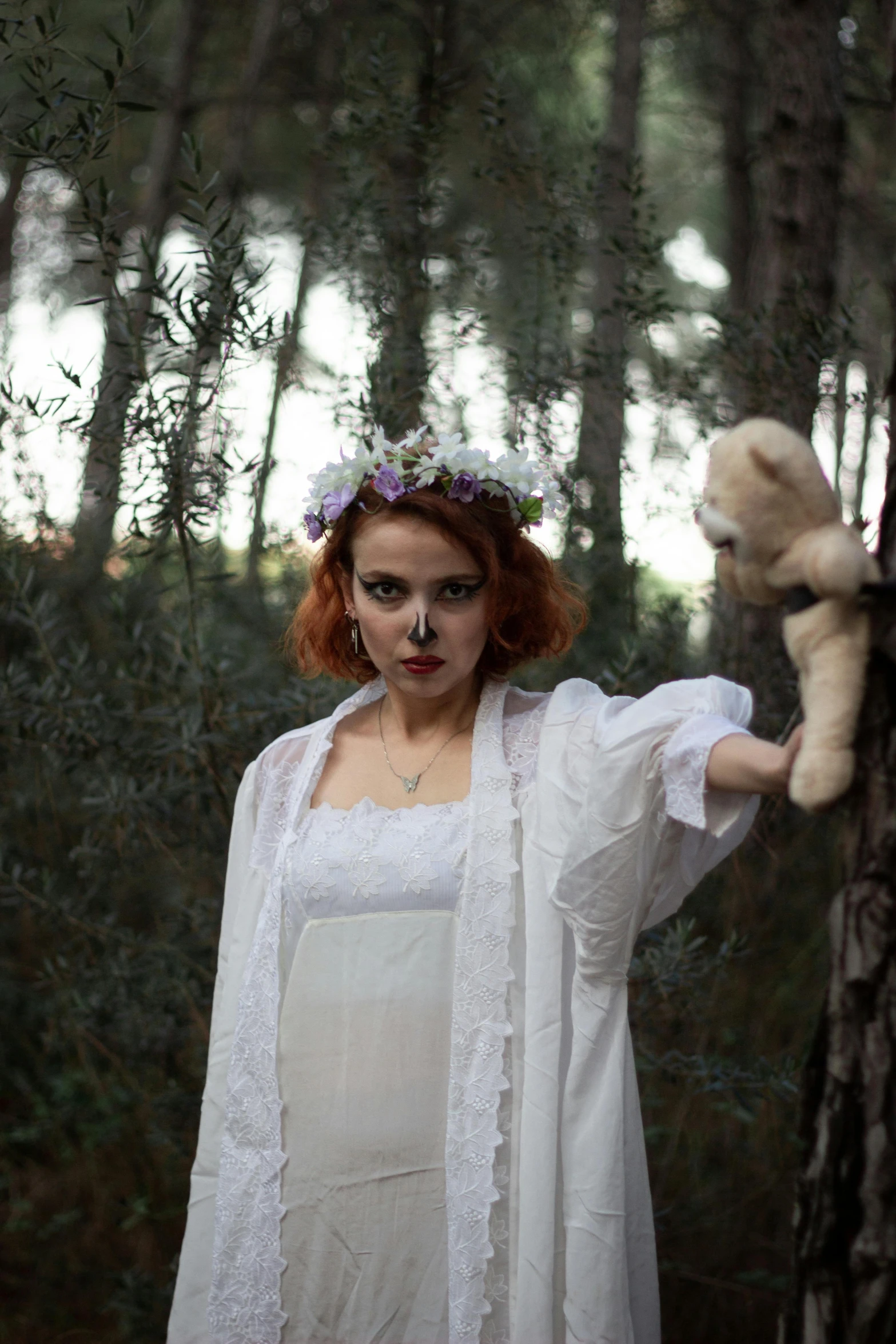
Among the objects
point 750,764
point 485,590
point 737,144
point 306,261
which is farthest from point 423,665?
point 737,144

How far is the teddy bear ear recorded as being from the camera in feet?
3.67

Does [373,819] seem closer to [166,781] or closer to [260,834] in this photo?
[260,834]

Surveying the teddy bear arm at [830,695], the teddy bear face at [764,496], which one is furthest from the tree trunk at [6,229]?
the teddy bear arm at [830,695]

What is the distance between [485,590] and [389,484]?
27 centimetres

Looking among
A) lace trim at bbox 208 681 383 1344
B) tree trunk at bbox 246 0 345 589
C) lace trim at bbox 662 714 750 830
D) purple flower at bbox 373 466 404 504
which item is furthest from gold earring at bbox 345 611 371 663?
lace trim at bbox 662 714 750 830

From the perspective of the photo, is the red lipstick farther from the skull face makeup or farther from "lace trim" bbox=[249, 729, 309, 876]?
"lace trim" bbox=[249, 729, 309, 876]

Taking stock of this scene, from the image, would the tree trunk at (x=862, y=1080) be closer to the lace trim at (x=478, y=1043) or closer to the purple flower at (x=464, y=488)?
the lace trim at (x=478, y=1043)

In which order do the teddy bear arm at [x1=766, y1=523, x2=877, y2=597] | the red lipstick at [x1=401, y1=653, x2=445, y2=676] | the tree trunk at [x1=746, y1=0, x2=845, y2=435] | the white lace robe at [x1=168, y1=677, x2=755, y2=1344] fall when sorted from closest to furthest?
1. the teddy bear arm at [x1=766, y1=523, x2=877, y2=597]
2. the white lace robe at [x1=168, y1=677, x2=755, y2=1344]
3. the red lipstick at [x1=401, y1=653, x2=445, y2=676]
4. the tree trunk at [x1=746, y1=0, x2=845, y2=435]

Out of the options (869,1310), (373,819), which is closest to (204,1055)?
(373,819)

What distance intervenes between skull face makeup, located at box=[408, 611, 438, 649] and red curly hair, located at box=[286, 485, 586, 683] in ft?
0.50

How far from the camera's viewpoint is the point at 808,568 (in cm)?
111

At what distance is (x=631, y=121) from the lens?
5.16 meters

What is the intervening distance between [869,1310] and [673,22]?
7.11 meters

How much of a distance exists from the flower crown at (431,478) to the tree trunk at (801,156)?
168cm
